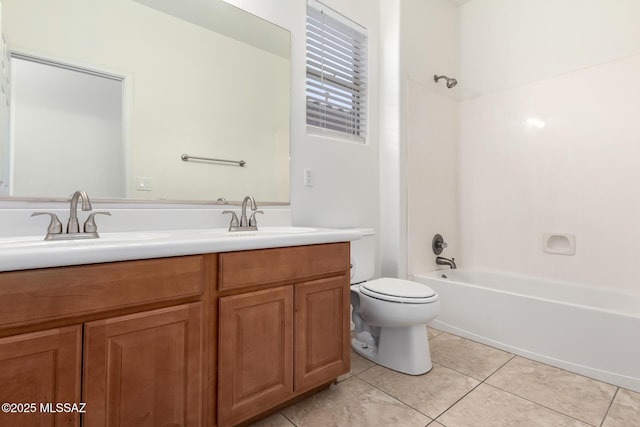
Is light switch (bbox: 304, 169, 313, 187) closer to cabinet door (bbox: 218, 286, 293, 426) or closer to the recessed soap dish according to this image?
cabinet door (bbox: 218, 286, 293, 426)

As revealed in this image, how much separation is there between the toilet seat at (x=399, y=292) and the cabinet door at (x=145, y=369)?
96cm

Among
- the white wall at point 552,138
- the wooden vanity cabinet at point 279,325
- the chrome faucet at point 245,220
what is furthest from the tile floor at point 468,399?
the white wall at point 552,138

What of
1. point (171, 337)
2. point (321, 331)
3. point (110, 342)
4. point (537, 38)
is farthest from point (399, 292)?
point (537, 38)

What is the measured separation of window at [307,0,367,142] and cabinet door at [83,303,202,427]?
1.45 metres

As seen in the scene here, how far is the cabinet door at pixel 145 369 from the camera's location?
829 mm

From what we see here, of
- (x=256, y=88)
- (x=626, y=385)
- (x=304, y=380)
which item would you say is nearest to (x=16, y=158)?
(x=256, y=88)

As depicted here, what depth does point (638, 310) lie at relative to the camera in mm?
1886

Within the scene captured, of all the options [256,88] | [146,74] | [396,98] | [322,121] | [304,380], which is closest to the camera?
[304,380]

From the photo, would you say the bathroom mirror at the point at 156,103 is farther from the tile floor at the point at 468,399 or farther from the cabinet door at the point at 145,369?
the tile floor at the point at 468,399

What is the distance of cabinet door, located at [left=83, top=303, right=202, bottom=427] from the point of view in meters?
0.83

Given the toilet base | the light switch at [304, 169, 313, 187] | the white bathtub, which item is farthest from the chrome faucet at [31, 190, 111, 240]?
the white bathtub

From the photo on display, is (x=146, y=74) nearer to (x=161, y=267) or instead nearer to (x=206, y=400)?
(x=161, y=267)

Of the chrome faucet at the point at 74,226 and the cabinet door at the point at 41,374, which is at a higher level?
the chrome faucet at the point at 74,226

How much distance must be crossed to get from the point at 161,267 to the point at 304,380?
0.76 meters
